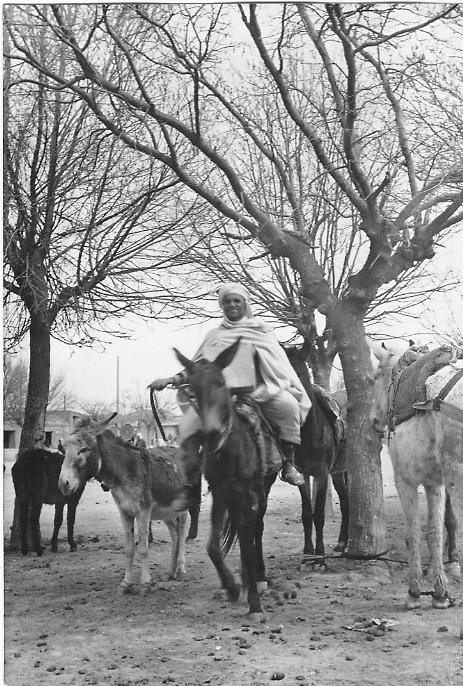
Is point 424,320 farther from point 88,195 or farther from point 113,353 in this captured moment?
point 88,195

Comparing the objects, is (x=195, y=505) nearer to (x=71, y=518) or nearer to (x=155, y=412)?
(x=155, y=412)

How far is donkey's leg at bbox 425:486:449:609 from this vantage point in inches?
173

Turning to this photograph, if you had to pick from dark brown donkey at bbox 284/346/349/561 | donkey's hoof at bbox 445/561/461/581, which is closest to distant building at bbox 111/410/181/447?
dark brown donkey at bbox 284/346/349/561

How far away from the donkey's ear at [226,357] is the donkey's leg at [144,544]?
1225 millimetres

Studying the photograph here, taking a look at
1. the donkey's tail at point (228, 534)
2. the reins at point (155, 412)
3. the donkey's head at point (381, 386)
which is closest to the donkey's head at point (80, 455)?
the reins at point (155, 412)

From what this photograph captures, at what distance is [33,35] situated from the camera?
475 centimetres

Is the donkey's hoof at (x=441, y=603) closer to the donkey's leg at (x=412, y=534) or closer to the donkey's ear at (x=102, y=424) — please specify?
the donkey's leg at (x=412, y=534)

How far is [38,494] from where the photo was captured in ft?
15.5

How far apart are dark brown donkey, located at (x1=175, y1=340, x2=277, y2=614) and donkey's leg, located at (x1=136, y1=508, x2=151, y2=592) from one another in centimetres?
44

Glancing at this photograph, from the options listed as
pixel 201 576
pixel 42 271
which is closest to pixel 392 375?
pixel 201 576

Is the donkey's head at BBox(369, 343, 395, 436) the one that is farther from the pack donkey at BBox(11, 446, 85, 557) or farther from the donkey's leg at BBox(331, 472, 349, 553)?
the pack donkey at BBox(11, 446, 85, 557)

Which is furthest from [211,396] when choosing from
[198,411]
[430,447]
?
[430,447]

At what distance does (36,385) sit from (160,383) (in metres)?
0.88

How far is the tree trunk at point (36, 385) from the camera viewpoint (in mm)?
4723
